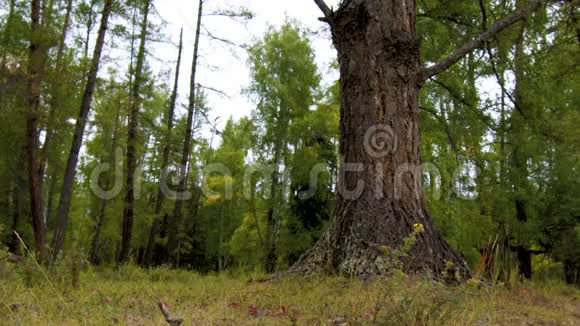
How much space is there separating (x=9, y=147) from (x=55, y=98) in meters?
7.01

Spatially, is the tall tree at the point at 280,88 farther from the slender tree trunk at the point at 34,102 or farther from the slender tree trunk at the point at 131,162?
the slender tree trunk at the point at 34,102

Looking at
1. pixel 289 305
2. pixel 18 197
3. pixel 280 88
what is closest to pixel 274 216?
pixel 280 88

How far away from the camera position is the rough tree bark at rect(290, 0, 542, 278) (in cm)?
521

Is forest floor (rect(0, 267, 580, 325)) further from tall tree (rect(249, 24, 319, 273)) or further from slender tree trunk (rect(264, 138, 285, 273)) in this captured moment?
tall tree (rect(249, 24, 319, 273))

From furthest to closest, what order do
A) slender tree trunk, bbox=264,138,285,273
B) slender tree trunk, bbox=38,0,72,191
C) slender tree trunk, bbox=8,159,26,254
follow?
1. slender tree trunk, bbox=8,159,26,254
2. slender tree trunk, bbox=264,138,285,273
3. slender tree trunk, bbox=38,0,72,191

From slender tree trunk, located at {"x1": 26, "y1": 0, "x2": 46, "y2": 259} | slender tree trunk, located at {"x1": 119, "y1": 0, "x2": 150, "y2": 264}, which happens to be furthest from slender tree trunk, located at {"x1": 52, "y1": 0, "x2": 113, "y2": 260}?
slender tree trunk, located at {"x1": 119, "y1": 0, "x2": 150, "y2": 264}

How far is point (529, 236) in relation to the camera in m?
14.2

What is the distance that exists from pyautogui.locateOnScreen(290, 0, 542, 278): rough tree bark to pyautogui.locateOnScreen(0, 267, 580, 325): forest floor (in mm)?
669

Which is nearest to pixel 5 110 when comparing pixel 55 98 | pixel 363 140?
pixel 55 98

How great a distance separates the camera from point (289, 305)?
11.8ft

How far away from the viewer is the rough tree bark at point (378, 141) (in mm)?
5215

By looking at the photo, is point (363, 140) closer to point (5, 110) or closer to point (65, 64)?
point (65, 64)

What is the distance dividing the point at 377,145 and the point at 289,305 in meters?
2.50

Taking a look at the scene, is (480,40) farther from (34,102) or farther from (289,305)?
(34,102)
